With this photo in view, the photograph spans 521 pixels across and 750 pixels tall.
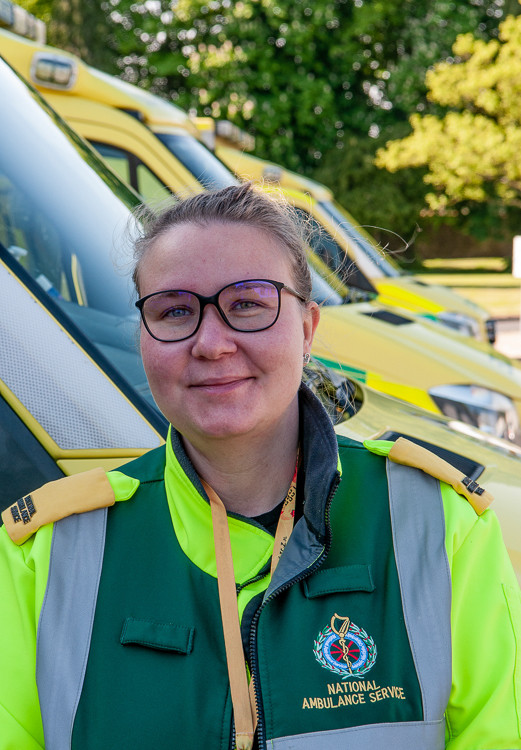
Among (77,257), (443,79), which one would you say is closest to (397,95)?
(443,79)

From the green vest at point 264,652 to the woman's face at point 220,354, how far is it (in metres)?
0.22

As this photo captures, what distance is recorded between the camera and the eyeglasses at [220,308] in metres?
1.54

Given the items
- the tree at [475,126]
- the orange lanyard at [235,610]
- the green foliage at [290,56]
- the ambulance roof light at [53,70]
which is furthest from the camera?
the green foliage at [290,56]

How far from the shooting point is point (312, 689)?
4.68 feet

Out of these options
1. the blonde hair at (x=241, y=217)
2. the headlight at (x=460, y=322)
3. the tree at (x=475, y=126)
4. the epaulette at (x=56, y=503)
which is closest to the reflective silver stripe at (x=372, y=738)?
the epaulette at (x=56, y=503)

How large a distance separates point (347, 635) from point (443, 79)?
2337cm

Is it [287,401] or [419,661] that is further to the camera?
[287,401]

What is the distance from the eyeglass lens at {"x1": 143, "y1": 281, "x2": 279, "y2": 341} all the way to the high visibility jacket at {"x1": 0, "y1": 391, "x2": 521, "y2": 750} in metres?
0.27

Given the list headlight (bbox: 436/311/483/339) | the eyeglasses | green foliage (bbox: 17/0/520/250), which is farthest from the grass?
the eyeglasses

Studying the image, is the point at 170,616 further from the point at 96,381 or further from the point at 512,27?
the point at 512,27

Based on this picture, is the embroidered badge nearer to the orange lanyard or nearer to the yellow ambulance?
the orange lanyard

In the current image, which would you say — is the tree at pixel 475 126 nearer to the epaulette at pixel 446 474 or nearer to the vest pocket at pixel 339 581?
the epaulette at pixel 446 474

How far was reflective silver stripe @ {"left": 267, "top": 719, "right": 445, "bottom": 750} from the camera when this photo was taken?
4.59 ft

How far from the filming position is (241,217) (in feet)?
5.39
